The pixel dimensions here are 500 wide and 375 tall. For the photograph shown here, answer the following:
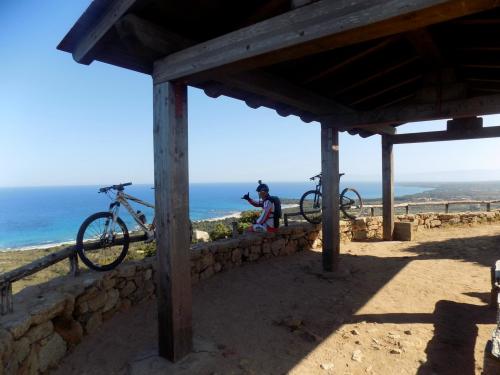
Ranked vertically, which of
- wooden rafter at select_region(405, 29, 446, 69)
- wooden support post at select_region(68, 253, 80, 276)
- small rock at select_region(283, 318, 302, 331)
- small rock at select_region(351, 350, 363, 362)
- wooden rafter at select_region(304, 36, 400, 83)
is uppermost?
wooden rafter at select_region(405, 29, 446, 69)

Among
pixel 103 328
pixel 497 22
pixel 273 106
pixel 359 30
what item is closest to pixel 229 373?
pixel 103 328

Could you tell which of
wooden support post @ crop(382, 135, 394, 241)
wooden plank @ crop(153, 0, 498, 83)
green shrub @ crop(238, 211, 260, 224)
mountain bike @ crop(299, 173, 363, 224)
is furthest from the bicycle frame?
wooden support post @ crop(382, 135, 394, 241)

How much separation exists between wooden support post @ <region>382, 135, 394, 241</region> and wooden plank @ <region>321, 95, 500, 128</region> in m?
3.52

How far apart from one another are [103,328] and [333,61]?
4252 mm

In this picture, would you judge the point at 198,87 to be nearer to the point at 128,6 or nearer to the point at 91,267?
the point at 128,6

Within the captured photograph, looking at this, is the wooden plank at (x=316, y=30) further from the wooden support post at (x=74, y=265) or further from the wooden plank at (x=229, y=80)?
the wooden support post at (x=74, y=265)

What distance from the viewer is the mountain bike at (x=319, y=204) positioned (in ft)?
26.2

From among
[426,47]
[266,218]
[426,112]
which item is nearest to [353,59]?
[426,47]

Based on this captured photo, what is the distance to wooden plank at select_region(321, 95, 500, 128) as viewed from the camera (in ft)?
14.8

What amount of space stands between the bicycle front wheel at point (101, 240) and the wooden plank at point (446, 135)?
6720 millimetres

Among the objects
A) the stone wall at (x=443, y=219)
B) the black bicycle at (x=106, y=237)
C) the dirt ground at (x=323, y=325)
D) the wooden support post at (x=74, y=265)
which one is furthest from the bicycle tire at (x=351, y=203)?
the wooden support post at (x=74, y=265)

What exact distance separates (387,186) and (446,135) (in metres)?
1.93

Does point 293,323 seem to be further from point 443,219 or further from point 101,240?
point 443,219

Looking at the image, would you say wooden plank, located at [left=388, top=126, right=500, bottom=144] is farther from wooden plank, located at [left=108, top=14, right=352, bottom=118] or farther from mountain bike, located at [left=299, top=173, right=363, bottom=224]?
wooden plank, located at [left=108, top=14, right=352, bottom=118]
